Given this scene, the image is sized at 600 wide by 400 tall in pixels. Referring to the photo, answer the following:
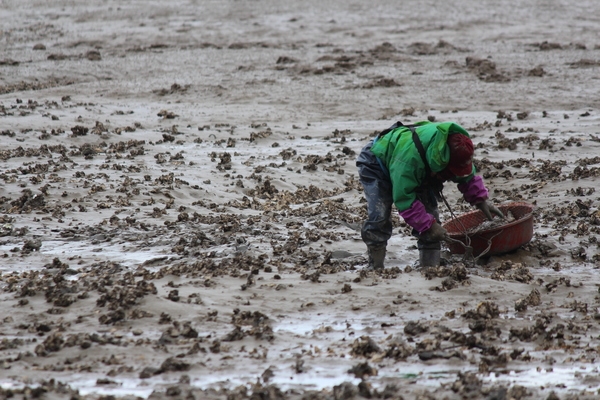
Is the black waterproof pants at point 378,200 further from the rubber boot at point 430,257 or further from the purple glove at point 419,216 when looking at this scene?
the purple glove at point 419,216

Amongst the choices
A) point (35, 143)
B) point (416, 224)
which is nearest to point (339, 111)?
point (35, 143)

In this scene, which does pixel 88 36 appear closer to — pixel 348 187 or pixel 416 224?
pixel 348 187

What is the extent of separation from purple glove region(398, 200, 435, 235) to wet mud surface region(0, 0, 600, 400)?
326 millimetres

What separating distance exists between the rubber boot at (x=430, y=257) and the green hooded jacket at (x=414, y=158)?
1.73ft

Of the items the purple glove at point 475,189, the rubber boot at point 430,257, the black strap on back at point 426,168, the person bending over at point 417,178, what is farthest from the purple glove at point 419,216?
the purple glove at point 475,189

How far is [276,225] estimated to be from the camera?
20.2ft

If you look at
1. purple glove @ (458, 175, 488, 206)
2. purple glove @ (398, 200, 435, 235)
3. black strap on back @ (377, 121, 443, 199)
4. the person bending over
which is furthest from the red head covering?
purple glove @ (458, 175, 488, 206)

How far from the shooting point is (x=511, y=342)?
3643 millimetres

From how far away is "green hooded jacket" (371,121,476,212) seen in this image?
451 cm

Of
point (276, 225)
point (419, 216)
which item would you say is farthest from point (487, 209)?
point (276, 225)

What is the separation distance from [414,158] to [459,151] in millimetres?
291

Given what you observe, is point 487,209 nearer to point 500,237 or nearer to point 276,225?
point 500,237

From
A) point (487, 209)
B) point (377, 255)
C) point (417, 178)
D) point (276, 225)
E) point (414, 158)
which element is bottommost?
point (276, 225)

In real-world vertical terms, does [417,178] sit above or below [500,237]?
above
